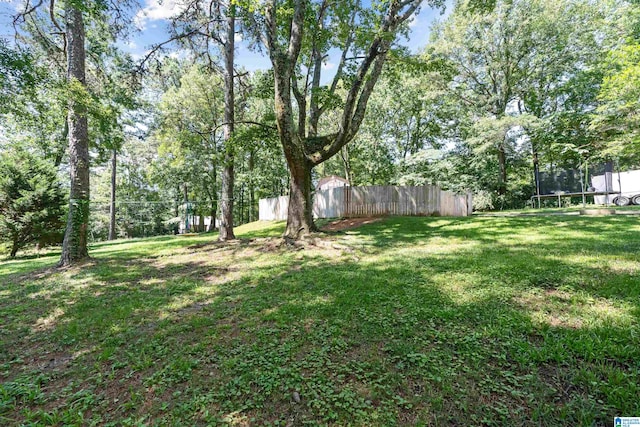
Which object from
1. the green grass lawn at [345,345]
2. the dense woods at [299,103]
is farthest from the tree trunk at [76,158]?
the green grass lawn at [345,345]

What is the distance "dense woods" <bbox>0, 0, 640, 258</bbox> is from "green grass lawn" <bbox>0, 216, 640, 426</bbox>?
3514mm

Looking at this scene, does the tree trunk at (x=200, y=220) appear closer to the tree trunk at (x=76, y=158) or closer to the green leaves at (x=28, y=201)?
the green leaves at (x=28, y=201)

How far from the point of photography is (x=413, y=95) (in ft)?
66.7

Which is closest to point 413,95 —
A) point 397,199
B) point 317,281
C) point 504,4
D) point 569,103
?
point 504,4

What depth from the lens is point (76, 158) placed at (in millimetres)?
6215

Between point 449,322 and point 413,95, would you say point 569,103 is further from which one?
point 449,322

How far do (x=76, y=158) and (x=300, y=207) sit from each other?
5.11m

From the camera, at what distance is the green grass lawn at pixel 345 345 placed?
Answer: 1701 mm

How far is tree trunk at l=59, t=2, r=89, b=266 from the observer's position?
20.1 ft

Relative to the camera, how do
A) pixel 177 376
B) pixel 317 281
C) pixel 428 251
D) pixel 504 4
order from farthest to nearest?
pixel 504 4 → pixel 428 251 → pixel 317 281 → pixel 177 376

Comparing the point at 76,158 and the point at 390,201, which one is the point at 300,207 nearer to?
the point at 76,158

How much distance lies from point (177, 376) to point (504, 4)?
21.9m

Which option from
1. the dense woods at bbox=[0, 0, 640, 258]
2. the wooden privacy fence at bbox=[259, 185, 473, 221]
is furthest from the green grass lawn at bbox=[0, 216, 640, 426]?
the wooden privacy fence at bbox=[259, 185, 473, 221]

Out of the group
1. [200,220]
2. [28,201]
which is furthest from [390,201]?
[200,220]
